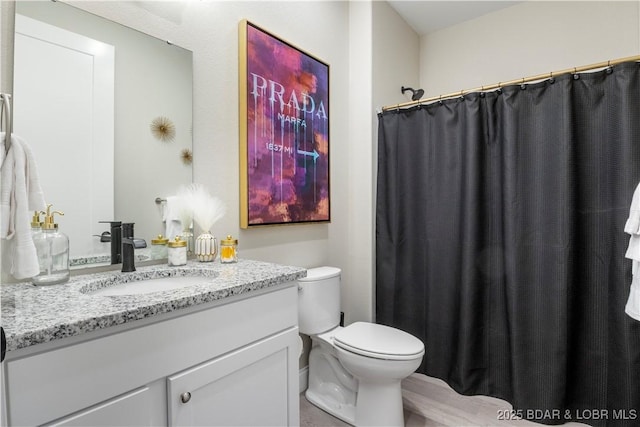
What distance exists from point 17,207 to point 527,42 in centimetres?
309

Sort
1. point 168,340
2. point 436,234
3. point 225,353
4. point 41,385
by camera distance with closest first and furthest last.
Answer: point 41,385
point 168,340
point 225,353
point 436,234

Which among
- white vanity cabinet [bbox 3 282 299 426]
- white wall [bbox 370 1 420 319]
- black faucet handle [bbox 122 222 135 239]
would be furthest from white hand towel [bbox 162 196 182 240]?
white wall [bbox 370 1 420 319]

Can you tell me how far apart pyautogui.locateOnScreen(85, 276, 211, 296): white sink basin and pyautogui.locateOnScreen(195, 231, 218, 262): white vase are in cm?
13

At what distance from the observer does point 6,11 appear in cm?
95

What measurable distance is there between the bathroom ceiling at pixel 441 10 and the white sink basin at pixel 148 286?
2.39 meters

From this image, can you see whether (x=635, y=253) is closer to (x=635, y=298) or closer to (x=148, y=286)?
(x=635, y=298)

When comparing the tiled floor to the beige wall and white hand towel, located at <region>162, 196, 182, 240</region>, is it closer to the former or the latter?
the beige wall

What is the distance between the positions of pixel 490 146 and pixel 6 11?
2.19 m

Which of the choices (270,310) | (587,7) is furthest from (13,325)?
(587,7)

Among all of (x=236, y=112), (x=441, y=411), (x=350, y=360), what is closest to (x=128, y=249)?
(x=236, y=112)

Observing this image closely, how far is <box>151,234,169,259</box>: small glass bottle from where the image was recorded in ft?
4.19

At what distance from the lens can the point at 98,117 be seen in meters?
1.15

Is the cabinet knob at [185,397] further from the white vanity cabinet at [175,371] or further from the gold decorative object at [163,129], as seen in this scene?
the gold decorative object at [163,129]

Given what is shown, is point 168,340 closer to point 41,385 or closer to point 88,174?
point 41,385
